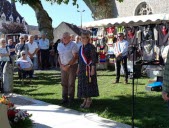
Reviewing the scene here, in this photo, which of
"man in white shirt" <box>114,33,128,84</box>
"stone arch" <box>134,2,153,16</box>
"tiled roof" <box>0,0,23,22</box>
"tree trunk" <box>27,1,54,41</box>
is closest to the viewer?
"man in white shirt" <box>114,33,128,84</box>

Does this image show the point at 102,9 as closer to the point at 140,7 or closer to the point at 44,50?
the point at 140,7

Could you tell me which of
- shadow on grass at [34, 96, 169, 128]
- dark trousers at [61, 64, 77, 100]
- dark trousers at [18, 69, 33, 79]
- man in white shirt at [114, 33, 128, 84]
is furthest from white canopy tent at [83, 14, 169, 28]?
dark trousers at [61, 64, 77, 100]

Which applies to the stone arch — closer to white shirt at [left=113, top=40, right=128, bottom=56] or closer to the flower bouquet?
white shirt at [left=113, top=40, right=128, bottom=56]

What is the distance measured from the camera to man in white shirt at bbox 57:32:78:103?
26.2 ft

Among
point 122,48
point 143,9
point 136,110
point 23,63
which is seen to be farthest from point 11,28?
point 136,110

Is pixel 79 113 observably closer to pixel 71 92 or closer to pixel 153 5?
pixel 71 92

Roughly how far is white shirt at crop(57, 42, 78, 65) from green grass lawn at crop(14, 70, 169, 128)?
118cm

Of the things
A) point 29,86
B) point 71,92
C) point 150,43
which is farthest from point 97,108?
point 150,43

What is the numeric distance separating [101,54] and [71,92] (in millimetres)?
9012

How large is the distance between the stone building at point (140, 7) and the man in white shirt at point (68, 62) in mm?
22153

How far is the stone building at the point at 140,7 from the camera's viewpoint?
28922mm

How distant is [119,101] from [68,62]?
1721 millimetres

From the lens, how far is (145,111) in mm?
Answer: 7383

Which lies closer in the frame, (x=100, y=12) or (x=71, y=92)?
(x=71, y=92)
